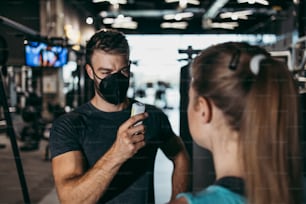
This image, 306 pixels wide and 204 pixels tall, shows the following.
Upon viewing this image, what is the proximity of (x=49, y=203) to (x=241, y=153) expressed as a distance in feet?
5.71

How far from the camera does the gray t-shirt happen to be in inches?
25.8

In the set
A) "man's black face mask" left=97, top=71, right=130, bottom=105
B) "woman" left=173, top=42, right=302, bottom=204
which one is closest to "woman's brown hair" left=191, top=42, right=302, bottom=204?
"woman" left=173, top=42, right=302, bottom=204

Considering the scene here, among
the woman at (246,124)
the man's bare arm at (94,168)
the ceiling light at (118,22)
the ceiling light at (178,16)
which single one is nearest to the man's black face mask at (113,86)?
the man's bare arm at (94,168)

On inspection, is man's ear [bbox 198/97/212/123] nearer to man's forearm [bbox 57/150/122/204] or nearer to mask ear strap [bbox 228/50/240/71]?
mask ear strap [bbox 228/50/240/71]

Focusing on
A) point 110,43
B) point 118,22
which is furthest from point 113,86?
point 118,22

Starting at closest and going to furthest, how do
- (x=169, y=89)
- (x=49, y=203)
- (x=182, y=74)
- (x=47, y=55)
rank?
(x=182, y=74) < (x=49, y=203) < (x=47, y=55) < (x=169, y=89)

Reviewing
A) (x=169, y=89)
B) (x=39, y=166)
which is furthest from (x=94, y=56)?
(x=169, y=89)

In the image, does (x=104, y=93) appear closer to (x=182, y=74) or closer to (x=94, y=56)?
(x=94, y=56)

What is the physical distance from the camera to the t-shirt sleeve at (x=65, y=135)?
2.11 ft

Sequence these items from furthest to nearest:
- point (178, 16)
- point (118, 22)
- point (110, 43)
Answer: point (178, 16) < point (118, 22) < point (110, 43)

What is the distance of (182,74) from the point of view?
3.32 ft

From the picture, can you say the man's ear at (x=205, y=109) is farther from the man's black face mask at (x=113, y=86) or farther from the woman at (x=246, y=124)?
the man's black face mask at (x=113, y=86)

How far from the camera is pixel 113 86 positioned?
2.27 ft

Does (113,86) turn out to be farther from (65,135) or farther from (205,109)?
(205,109)
